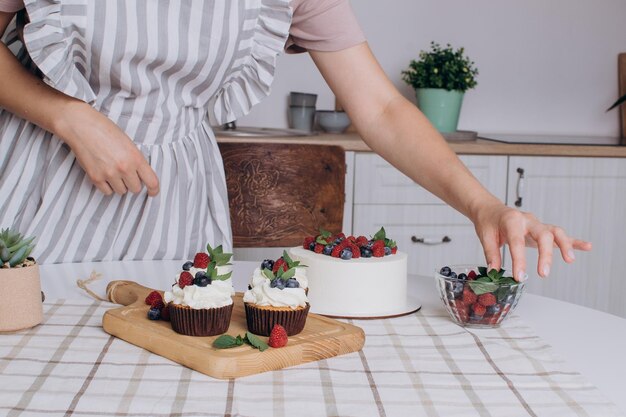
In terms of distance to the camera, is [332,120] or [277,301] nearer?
[277,301]

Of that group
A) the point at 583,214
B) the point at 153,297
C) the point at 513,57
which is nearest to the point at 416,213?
the point at 583,214

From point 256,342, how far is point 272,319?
0.06 metres

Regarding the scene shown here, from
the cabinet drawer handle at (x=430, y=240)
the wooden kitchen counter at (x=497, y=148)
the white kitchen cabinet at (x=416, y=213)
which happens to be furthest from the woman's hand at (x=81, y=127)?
the cabinet drawer handle at (x=430, y=240)

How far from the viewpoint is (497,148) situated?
283 centimetres

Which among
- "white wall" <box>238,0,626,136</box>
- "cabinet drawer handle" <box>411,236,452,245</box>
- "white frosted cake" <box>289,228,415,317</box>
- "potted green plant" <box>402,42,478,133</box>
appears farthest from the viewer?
"white wall" <box>238,0,626,136</box>

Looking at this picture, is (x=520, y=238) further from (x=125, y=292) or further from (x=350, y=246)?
(x=125, y=292)

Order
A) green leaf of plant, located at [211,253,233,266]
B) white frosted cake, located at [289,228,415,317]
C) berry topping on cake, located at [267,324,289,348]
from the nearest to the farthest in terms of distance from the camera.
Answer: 1. berry topping on cake, located at [267,324,289,348]
2. green leaf of plant, located at [211,253,233,266]
3. white frosted cake, located at [289,228,415,317]

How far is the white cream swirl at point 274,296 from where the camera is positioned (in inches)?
37.9

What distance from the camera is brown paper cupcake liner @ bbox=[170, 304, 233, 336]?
3.09ft

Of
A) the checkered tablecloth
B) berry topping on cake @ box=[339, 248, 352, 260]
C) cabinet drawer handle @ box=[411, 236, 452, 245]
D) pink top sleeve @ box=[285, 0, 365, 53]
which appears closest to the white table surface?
the checkered tablecloth

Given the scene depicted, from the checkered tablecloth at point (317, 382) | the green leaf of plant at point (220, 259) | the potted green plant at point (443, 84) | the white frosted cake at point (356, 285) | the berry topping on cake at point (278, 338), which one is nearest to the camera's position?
the checkered tablecloth at point (317, 382)

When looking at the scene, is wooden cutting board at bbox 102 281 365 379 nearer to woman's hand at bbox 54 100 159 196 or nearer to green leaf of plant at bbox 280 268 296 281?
green leaf of plant at bbox 280 268 296 281

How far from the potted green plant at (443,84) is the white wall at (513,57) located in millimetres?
194

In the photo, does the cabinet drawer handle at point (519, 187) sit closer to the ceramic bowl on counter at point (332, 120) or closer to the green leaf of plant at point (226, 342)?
the ceramic bowl on counter at point (332, 120)
